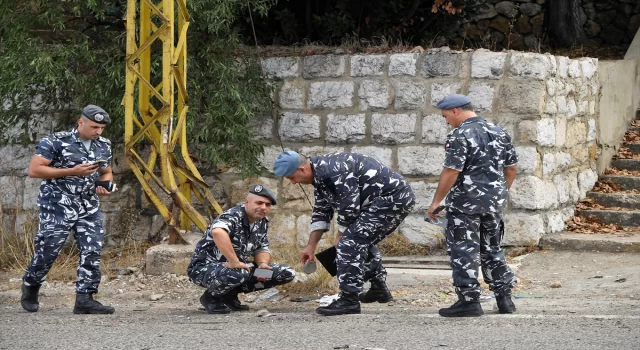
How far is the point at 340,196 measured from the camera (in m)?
8.54

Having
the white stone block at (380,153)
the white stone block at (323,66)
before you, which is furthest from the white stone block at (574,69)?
the white stone block at (323,66)

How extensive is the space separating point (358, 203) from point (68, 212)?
2.36 meters

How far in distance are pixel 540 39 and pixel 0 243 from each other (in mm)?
7892

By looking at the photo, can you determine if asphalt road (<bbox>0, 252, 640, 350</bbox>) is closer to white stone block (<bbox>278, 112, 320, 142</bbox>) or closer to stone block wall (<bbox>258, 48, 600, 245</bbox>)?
stone block wall (<bbox>258, 48, 600, 245</bbox>)

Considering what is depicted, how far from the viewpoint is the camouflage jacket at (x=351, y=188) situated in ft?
27.9

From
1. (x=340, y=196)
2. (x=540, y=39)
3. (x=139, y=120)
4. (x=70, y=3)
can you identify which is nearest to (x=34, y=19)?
(x=70, y=3)

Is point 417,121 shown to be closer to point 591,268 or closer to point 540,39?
point 591,268

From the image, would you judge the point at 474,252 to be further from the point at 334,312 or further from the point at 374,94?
the point at 374,94

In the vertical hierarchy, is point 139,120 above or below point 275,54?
below

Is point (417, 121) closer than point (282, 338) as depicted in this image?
No

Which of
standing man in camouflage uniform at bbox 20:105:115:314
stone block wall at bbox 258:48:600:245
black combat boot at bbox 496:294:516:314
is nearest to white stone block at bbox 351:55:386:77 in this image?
stone block wall at bbox 258:48:600:245

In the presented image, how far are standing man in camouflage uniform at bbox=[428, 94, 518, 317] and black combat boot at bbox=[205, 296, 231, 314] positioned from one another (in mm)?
1780

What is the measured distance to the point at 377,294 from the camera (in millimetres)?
9281

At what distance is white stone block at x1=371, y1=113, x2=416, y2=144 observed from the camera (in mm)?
11469
